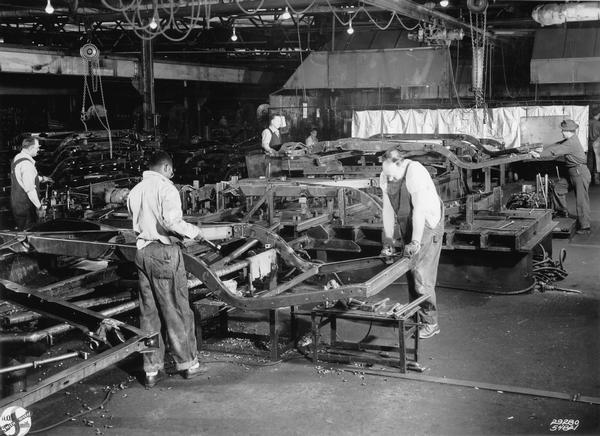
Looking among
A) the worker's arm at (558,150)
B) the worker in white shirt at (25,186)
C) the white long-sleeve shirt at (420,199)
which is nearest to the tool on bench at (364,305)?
the white long-sleeve shirt at (420,199)

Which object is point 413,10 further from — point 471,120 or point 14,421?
point 14,421

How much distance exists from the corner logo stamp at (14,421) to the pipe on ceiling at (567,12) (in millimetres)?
12296

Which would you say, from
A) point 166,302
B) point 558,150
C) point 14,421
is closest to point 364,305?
point 166,302

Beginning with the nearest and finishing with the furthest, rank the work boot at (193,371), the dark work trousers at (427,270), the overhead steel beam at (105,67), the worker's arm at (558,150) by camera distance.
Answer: the work boot at (193,371), the dark work trousers at (427,270), the worker's arm at (558,150), the overhead steel beam at (105,67)

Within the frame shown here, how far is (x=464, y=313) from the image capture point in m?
7.11

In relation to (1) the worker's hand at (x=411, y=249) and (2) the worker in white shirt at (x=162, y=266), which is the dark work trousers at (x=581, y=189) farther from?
(2) the worker in white shirt at (x=162, y=266)

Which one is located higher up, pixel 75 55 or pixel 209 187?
pixel 75 55

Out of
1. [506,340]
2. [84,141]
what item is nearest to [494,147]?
[506,340]

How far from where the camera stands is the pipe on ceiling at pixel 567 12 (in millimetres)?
12742

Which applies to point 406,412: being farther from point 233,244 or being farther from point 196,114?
point 196,114

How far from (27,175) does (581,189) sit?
8361 mm

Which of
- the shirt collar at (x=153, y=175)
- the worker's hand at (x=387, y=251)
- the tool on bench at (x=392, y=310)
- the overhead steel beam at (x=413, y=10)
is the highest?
the overhead steel beam at (x=413, y=10)

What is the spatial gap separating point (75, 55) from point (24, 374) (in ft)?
39.7

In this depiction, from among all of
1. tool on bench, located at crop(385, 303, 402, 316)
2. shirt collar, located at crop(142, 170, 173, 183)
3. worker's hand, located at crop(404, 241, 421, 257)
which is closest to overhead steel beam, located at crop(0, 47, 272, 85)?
shirt collar, located at crop(142, 170, 173, 183)
